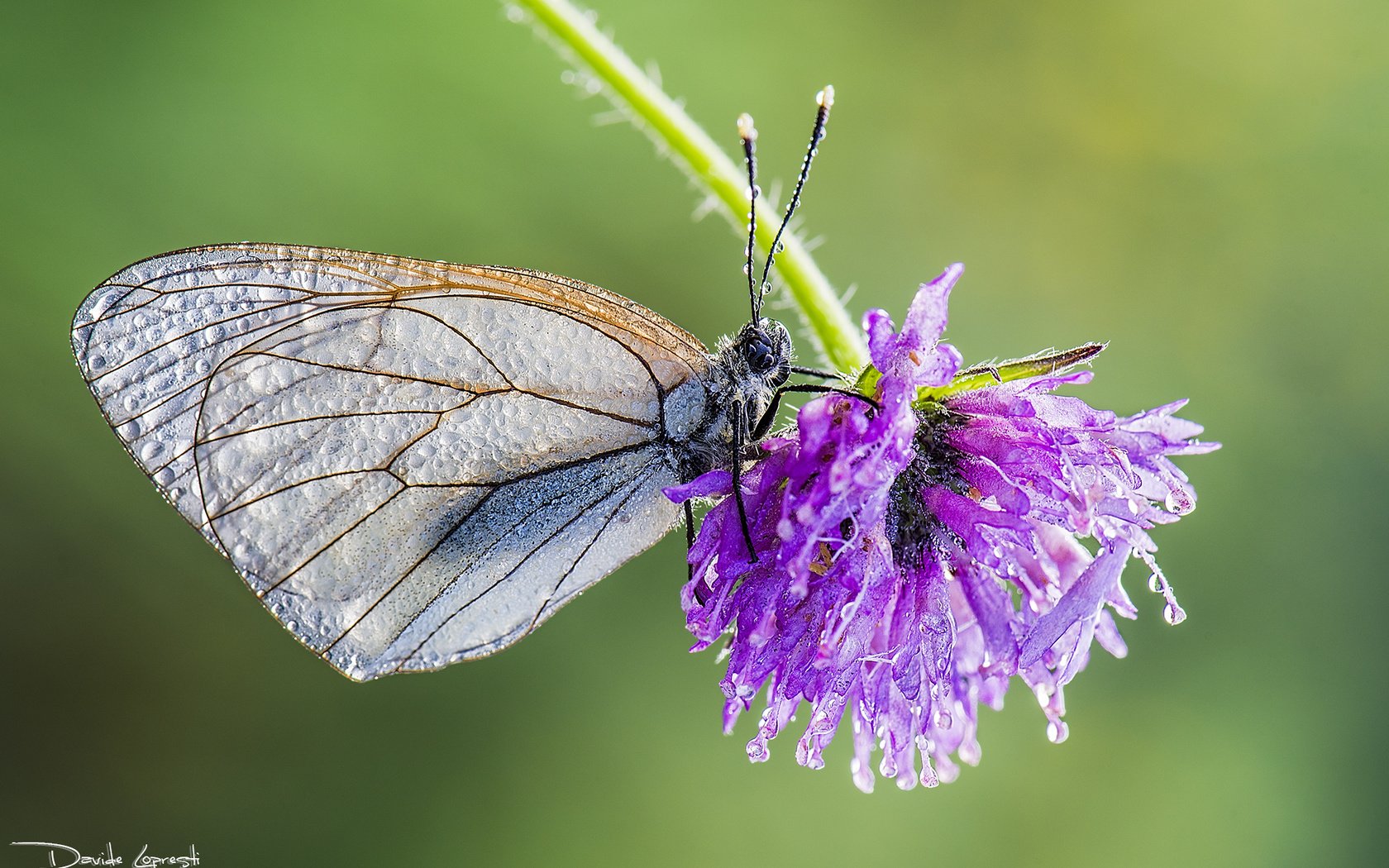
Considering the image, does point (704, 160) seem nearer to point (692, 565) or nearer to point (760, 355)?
point (760, 355)

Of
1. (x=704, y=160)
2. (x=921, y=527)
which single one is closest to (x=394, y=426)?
(x=704, y=160)

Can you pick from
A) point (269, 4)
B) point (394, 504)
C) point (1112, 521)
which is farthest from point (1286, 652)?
point (269, 4)

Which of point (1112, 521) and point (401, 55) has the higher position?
point (401, 55)

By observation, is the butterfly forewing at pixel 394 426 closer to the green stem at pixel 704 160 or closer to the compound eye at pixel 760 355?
the compound eye at pixel 760 355

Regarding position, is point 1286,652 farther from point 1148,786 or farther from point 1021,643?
point 1021,643

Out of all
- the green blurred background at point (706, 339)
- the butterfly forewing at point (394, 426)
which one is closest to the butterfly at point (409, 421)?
the butterfly forewing at point (394, 426)
